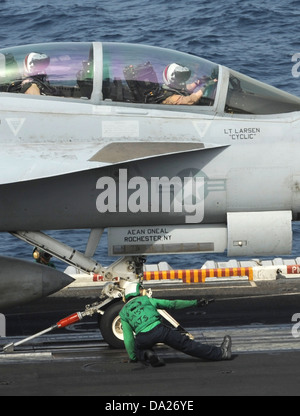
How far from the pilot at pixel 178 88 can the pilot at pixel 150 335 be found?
2.90 meters

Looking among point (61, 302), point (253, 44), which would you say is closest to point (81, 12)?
point (253, 44)

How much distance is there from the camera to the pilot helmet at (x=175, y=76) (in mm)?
13711

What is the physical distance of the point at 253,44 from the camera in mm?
40812

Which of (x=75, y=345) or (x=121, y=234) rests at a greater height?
(x=121, y=234)

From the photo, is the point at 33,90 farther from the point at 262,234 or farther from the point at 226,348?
the point at 226,348

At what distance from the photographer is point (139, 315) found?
44.9ft

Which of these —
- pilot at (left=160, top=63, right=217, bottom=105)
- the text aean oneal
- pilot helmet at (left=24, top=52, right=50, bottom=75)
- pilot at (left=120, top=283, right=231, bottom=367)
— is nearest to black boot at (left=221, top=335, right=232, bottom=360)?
pilot at (left=120, top=283, right=231, bottom=367)

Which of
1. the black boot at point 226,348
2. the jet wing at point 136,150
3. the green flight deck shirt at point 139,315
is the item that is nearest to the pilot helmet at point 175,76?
the jet wing at point 136,150

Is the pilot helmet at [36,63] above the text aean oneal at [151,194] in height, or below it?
above

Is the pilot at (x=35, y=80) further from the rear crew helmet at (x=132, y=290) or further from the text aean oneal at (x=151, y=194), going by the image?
the rear crew helmet at (x=132, y=290)

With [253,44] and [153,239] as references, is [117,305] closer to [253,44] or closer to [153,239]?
[153,239]

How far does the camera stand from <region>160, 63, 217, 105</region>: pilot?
13719 mm

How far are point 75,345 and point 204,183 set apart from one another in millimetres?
3699

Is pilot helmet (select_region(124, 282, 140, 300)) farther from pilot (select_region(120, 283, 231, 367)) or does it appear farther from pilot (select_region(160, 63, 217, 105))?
pilot (select_region(160, 63, 217, 105))
